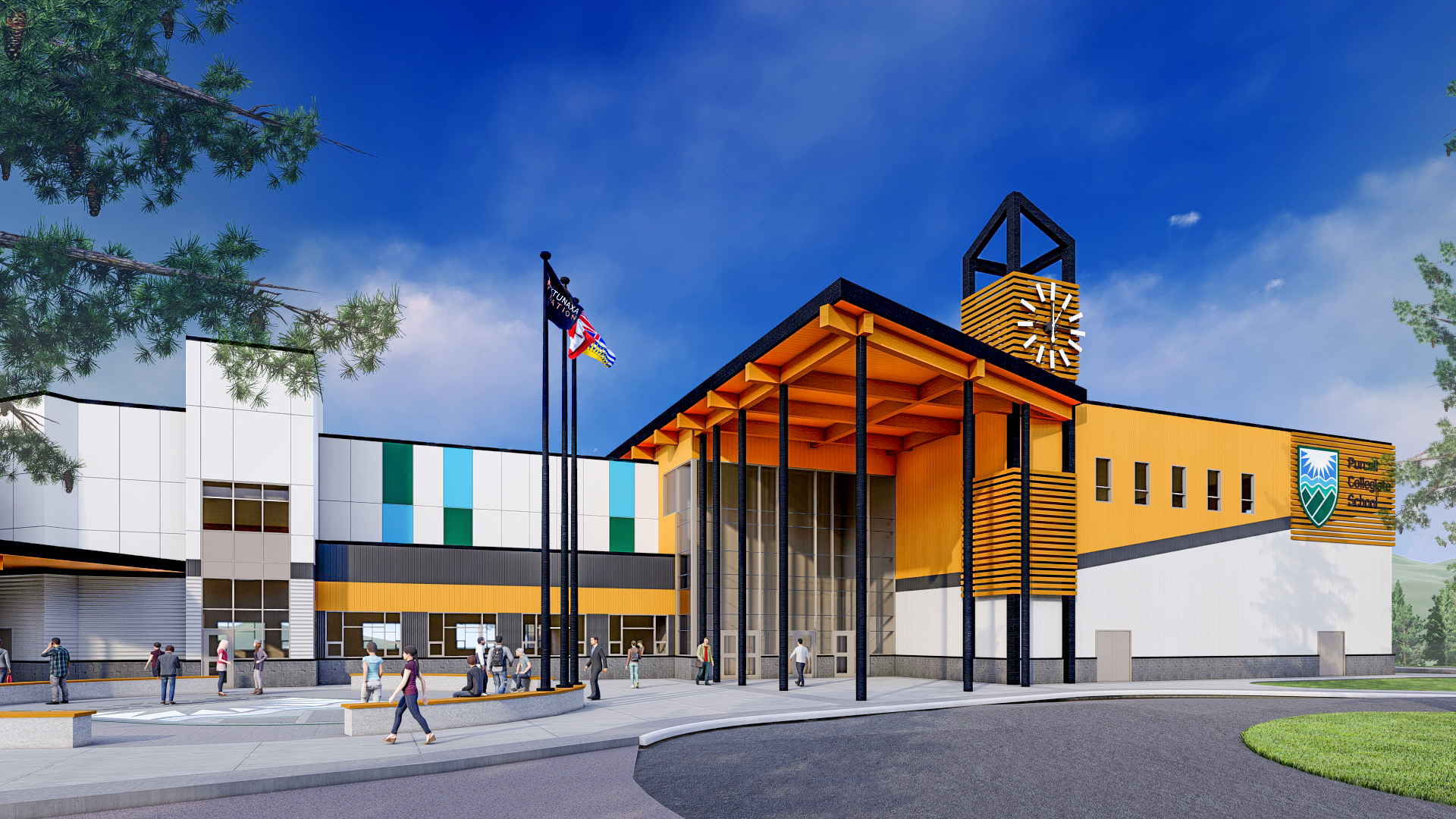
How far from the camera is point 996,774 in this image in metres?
12.5

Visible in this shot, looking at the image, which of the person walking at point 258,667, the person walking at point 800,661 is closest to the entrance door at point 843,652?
the person walking at point 800,661

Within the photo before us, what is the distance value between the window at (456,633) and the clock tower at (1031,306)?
22.2 m

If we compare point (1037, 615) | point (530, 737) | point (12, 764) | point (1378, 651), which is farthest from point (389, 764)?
point (1378, 651)

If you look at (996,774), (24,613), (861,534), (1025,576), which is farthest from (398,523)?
(996,774)

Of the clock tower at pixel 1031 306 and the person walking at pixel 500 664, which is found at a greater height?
the clock tower at pixel 1031 306

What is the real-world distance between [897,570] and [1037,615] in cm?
811

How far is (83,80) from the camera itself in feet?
25.5

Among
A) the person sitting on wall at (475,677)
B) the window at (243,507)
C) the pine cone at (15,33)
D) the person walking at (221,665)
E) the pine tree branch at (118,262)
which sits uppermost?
the pine cone at (15,33)

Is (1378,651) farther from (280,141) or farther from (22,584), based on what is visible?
(22,584)

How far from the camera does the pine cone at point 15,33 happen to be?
24.2 feet

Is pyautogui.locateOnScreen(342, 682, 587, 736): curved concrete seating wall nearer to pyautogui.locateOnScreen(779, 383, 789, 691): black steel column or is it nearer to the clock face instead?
pyautogui.locateOnScreen(779, 383, 789, 691): black steel column

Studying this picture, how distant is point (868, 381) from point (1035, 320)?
7872 mm

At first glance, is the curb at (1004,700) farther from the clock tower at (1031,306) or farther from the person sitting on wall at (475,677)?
the clock tower at (1031,306)

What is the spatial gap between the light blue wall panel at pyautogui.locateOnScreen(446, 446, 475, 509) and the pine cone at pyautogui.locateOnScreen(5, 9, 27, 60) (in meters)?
31.1
